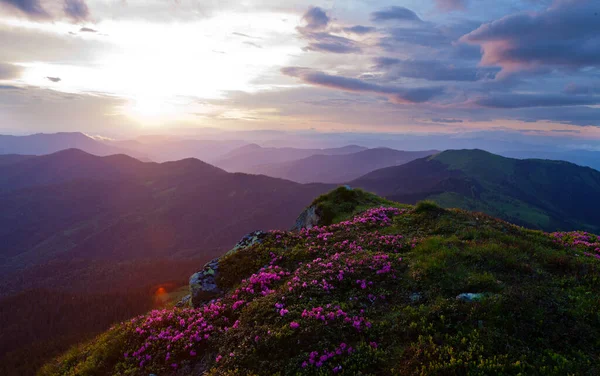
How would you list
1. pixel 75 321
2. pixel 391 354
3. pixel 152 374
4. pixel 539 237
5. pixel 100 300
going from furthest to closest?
pixel 100 300, pixel 75 321, pixel 539 237, pixel 152 374, pixel 391 354

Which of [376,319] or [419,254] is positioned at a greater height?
[419,254]

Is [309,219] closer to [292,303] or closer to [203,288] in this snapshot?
[203,288]

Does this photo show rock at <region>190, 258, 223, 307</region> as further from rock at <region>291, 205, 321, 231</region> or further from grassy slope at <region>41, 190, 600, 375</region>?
rock at <region>291, 205, 321, 231</region>

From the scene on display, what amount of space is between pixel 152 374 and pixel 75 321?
571 feet

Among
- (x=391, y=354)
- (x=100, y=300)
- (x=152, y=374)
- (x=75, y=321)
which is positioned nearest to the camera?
(x=391, y=354)

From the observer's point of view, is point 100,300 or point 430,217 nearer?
point 430,217

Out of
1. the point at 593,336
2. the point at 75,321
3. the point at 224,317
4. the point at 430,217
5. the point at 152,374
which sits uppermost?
the point at 430,217

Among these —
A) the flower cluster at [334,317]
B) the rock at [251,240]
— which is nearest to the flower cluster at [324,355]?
the flower cluster at [334,317]

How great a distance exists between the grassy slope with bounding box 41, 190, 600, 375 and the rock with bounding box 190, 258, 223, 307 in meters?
0.59

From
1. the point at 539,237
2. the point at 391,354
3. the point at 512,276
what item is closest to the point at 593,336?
the point at 512,276

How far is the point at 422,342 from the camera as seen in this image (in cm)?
924

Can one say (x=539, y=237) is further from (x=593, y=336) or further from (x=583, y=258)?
A: (x=593, y=336)

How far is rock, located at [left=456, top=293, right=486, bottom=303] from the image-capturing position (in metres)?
10.8

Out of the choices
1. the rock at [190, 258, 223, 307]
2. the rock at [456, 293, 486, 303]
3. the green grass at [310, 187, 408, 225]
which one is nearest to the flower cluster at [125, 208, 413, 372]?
the rock at [190, 258, 223, 307]
